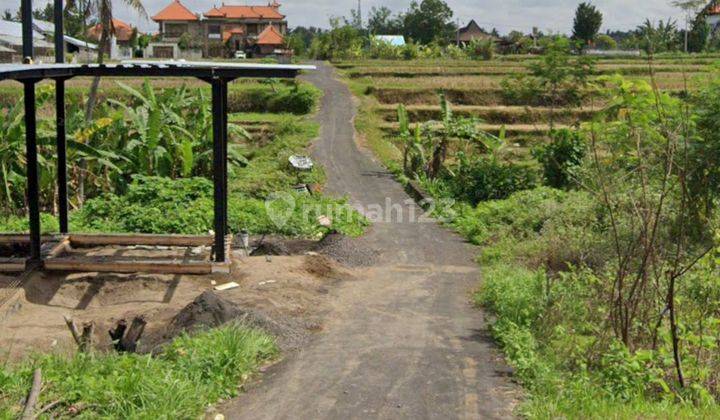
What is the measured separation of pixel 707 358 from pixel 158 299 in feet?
20.3

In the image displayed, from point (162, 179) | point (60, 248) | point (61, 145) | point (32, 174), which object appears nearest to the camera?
point (32, 174)

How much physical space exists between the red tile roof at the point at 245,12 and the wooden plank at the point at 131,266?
6601 cm

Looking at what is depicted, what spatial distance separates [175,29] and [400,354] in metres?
70.2

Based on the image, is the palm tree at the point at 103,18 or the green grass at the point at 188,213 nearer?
the green grass at the point at 188,213

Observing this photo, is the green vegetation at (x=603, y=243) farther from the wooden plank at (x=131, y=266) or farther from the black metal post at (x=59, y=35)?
the black metal post at (x=59, y=35)

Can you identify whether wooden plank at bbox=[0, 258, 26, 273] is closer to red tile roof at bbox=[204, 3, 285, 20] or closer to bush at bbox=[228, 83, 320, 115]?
bush at bbox=[228, 83, 320, 115]

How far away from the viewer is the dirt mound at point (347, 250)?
12.7 meters

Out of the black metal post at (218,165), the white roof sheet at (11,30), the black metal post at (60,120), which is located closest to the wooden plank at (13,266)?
the black metal post at (60,120)

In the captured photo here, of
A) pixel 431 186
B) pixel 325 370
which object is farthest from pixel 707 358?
pixel 431 186

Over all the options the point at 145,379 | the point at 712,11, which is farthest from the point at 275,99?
the point at 145,379

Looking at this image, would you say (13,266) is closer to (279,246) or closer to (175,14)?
(279,246)

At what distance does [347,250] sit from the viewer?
512 inches

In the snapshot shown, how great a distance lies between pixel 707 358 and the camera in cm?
764

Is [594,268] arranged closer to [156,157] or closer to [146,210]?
[146,210]
